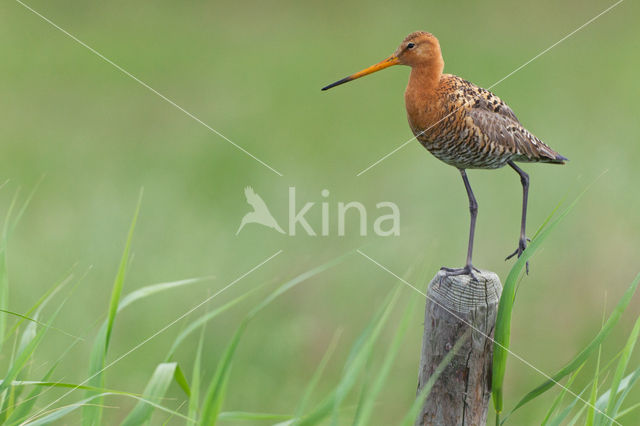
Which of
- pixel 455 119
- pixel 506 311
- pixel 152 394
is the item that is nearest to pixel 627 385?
pixel 506 311

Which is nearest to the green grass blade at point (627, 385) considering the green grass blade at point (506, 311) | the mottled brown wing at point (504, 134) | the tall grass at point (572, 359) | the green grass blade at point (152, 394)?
the tall grass at point (572, 359)

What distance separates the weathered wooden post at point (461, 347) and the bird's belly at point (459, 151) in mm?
498

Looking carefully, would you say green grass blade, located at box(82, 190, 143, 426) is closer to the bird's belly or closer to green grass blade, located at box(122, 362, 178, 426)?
green grass blade, located at box(122, 362, 178, 426)

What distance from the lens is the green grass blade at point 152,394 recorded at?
2.77m

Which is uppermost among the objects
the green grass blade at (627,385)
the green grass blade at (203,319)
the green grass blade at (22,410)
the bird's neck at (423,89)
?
the bird's neck at (423,89)

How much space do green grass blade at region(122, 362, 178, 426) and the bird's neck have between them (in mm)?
1383

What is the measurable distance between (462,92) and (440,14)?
12.0 metres

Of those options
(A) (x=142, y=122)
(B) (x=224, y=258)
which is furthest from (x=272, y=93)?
(B) (x=224, y=258)

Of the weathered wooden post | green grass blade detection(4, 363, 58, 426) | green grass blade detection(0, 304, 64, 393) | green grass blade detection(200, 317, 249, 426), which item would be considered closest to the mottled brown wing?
the weathered wooden post

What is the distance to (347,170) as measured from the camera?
33.6 feet

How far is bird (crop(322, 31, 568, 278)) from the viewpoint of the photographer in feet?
10.1

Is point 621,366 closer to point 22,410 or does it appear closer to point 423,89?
point 423,89

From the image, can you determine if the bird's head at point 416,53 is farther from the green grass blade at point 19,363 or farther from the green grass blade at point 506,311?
the green grass blade at point 19,363

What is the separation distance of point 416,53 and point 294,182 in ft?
21.3
